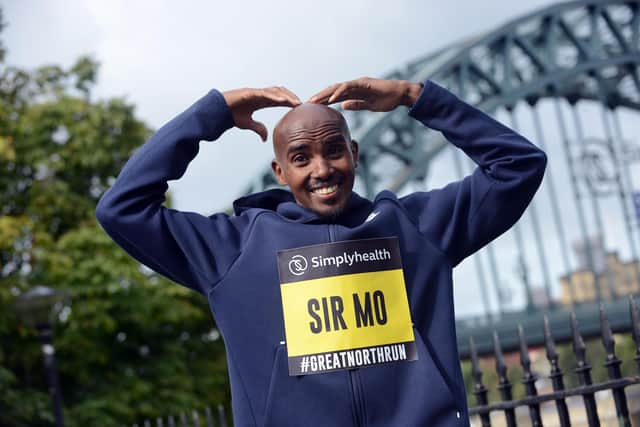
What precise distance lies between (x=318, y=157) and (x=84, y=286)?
38.6ft

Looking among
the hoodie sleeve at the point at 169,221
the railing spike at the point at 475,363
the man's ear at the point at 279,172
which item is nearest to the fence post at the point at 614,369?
the railing spike at the point at 475,363

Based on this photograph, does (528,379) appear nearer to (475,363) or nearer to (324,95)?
(475,363)

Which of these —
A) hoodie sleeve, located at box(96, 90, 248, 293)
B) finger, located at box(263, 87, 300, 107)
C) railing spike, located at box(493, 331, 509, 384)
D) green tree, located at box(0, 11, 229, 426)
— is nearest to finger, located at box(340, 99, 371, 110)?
finger, located at box(263, 87, 300, 107)

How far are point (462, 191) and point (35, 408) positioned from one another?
11560 mm

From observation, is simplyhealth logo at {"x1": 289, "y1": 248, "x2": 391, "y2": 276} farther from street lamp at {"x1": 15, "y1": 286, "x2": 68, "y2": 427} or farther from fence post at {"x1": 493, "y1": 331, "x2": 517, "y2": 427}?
street lamp at {"x1": 15, "y1": 286, "x2": 68, "y2": 427}

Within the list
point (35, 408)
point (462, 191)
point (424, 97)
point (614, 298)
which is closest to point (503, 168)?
point (462, 191)

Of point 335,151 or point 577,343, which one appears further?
point 577,343

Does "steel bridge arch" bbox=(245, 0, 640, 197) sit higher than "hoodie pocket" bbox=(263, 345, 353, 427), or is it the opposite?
"steel bridge arch" bbox=(245, 0, 640, 197)

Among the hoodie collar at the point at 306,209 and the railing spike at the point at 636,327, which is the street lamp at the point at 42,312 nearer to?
the railing spike at the point at 636,327

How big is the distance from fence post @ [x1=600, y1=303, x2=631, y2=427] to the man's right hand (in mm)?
1445

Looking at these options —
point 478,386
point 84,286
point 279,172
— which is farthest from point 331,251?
point 84,286

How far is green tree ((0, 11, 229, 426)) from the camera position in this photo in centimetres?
1327

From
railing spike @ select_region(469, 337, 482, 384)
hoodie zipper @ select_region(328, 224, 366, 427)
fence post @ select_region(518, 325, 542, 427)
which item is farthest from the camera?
railing spike @ select_region(469, 337, 482, 384)

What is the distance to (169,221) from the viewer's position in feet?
7.04
